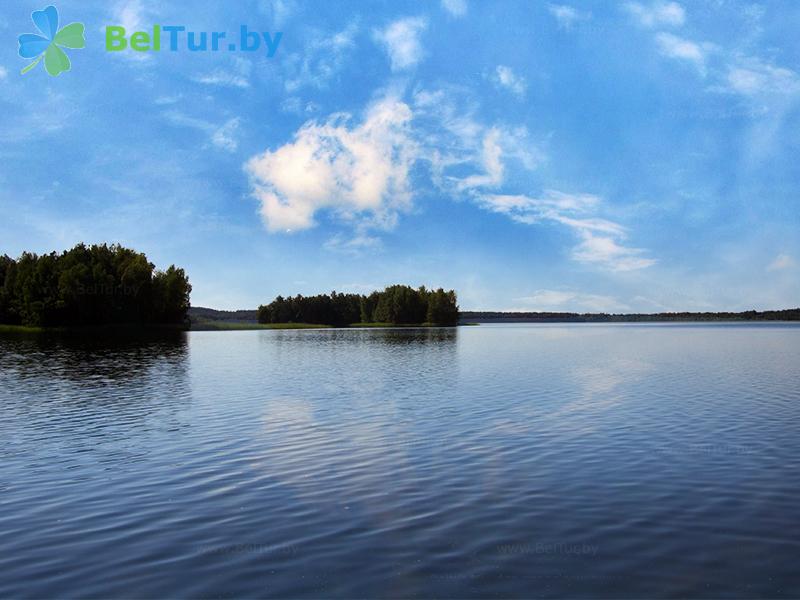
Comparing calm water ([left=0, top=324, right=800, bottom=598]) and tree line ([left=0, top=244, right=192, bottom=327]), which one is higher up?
tree line ([left=0, top=244, right=192, bottom=327])

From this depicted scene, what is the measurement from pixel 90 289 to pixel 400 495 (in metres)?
165

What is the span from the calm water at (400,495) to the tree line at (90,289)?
13654 cm

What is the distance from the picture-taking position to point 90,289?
6462 inches

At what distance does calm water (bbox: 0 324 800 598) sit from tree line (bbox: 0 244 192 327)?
448 ft

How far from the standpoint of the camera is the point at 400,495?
17750 millimetres

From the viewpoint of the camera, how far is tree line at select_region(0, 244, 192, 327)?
163m

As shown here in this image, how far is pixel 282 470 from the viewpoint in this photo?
20891mm

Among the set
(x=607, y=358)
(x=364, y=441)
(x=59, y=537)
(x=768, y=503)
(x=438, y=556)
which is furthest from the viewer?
(x=607, y=358)

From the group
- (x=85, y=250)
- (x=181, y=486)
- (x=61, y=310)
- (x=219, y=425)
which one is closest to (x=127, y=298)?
(x=61, y=310)

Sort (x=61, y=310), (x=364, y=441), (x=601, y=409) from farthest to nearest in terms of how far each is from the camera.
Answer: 1. (x=61, y=310)
2. (x=601, y=409)
3. (x=364, y=441)

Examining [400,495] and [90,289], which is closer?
[400,495]

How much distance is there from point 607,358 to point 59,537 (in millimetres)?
69922

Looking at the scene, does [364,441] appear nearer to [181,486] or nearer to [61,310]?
[181,486]

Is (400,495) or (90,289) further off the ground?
(90,289)
